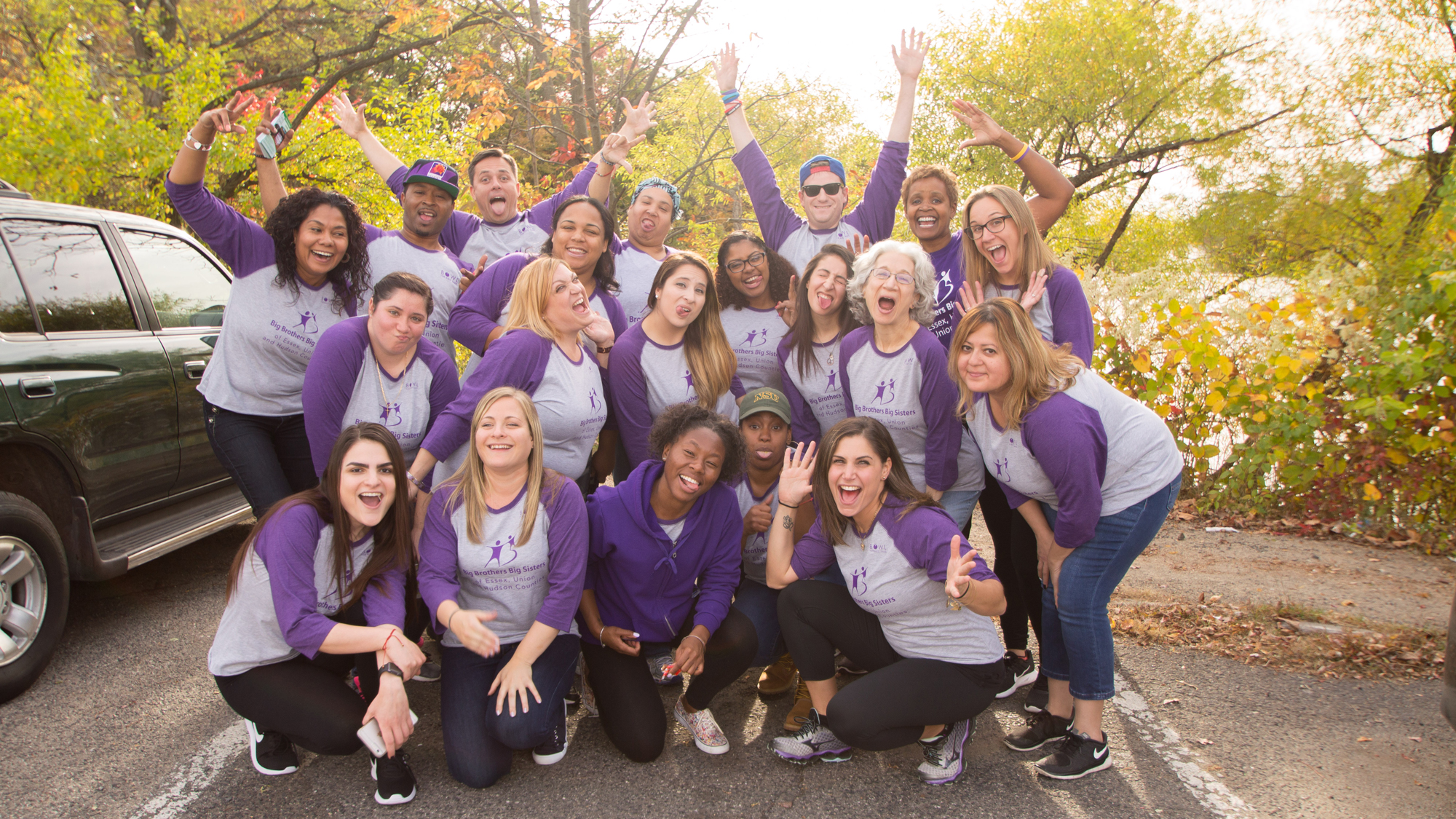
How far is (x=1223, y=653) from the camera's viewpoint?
3.95 meters

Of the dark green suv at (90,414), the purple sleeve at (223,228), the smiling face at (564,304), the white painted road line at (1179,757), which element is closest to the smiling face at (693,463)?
the smiling face at (564,304)

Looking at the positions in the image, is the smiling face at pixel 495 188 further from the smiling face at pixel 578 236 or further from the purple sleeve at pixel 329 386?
the purple sleeve at pixel 329 386

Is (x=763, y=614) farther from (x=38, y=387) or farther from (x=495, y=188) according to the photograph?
(x=38, y=387)

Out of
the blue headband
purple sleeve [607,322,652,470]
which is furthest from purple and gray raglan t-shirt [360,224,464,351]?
the blue headband

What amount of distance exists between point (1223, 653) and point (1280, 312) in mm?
2700

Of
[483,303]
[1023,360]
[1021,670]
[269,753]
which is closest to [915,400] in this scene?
[1023,360]

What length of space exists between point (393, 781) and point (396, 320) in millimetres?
1695

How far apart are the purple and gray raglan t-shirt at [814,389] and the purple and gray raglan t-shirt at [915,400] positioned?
0.54 feet

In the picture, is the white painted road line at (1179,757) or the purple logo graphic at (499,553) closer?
the white painted road line at (1179,757)

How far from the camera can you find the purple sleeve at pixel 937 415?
11.0ft

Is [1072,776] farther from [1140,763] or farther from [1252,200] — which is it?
[1252,200]

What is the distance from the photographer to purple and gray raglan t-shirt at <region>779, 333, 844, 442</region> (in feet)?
12.1

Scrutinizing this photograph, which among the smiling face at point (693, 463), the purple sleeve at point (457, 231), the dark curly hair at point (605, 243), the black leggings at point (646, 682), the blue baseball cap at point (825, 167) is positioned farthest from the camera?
the purple sleeve at point (457, 231)

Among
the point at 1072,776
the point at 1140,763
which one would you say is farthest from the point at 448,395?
the point at 1140,763
